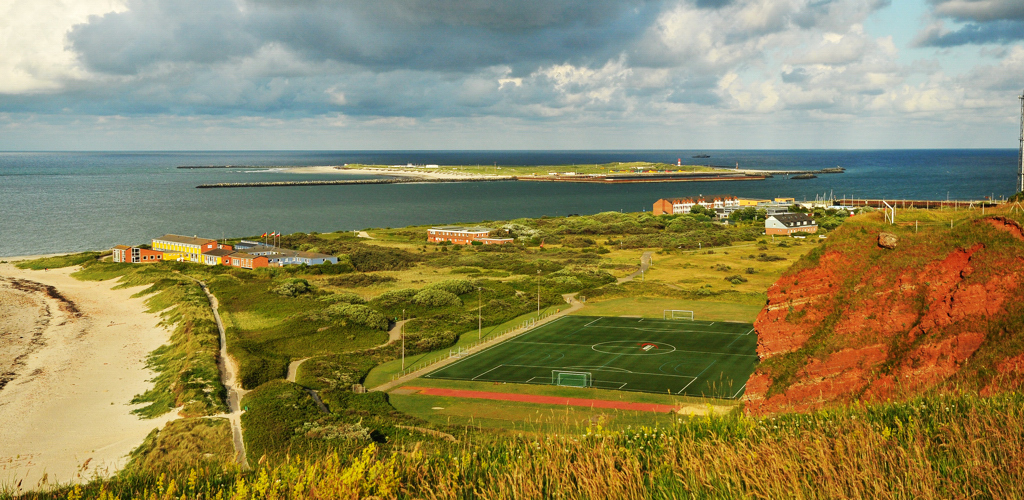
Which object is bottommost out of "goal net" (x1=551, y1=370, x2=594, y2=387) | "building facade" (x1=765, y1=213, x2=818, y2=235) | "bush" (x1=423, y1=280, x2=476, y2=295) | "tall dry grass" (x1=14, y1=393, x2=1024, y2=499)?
"goal net" (x1=551, y1=370, x2=594, y2=387)

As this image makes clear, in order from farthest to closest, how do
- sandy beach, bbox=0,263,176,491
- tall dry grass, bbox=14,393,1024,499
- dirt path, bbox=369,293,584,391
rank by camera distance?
1. dirt path, bbox=369,293,584,391
2. sandy beach, bbox=0,263,176,491
3. tall dry grass, bbox=14,393,1024,499

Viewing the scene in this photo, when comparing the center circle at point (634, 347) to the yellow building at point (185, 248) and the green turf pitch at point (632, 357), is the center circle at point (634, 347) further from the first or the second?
the yellow building at point (185, 248)

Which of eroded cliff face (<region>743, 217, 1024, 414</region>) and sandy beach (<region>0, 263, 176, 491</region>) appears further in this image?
sandy beach (<region>0, 263, 176, 491</region>)

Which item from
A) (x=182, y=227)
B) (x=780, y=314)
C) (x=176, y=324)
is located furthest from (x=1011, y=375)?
(x=182, y=227)

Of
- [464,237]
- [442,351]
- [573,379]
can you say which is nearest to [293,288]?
[442,351]

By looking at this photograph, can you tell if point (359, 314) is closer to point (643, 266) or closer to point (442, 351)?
point (442, 351)

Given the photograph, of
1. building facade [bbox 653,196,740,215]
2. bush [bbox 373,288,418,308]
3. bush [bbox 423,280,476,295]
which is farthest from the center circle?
building facade [bbox 653,196,740,215]

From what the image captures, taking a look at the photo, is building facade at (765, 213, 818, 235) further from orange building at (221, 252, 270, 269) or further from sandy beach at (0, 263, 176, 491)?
sandy beach at (0, 263, 176, 491)
